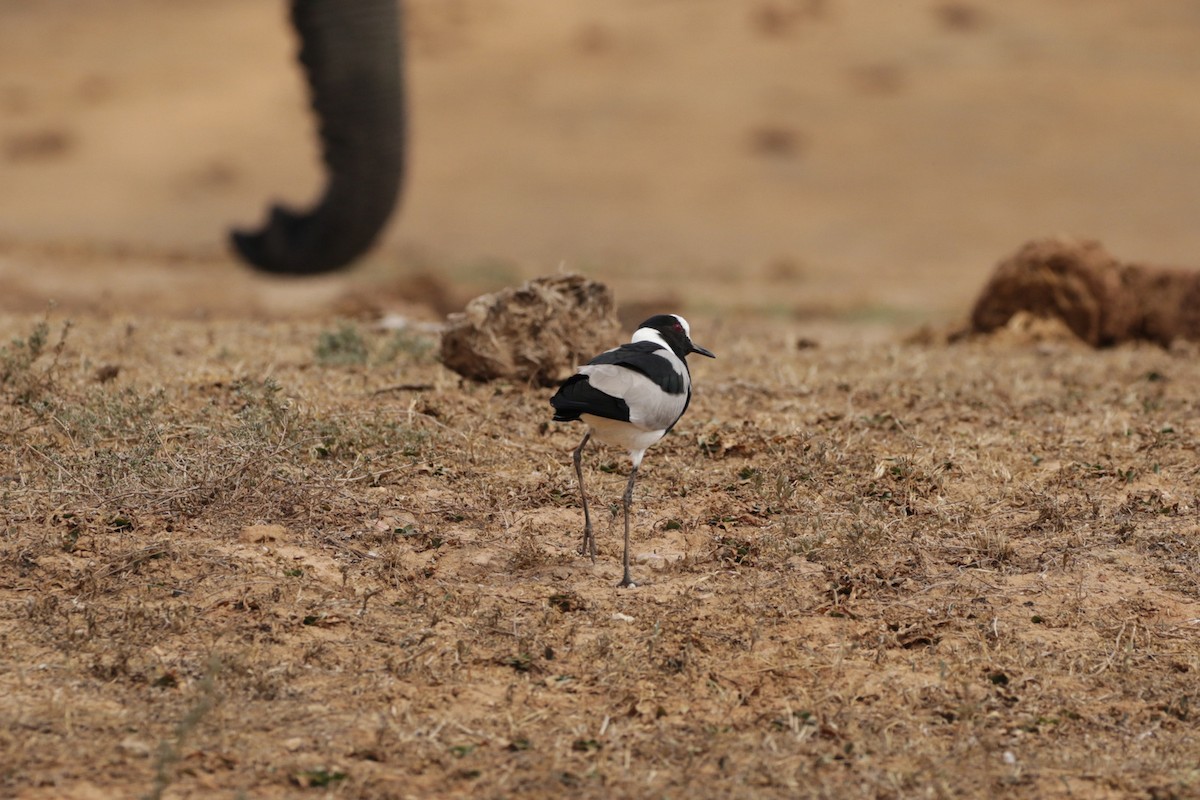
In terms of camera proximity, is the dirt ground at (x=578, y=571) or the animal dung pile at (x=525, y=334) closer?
the dirt ground at (x=578, y=571)

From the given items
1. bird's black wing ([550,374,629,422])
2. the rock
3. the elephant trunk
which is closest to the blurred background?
the elephant trunk

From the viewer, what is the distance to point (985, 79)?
27.1 m

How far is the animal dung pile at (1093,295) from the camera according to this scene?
916 centimetres

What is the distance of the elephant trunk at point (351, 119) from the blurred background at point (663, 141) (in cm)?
426

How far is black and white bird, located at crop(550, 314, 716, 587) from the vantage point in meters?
4.37

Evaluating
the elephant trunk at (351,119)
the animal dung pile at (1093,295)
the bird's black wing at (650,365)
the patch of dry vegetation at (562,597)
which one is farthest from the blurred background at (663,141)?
the bird's black wing at (650,365)

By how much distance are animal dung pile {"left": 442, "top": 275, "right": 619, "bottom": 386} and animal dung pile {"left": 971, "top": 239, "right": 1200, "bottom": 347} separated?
12.7 feet

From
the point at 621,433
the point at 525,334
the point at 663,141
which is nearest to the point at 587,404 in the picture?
the point at 621,433

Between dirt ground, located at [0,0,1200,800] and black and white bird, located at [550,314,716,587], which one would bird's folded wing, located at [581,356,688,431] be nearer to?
black and white bird, located at [550,314,716,587]

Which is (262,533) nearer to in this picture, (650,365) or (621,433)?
(621,433)

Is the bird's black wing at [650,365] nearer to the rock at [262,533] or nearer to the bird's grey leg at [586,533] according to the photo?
the bird's grey leg at [586,533]

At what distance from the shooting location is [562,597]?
436 cm

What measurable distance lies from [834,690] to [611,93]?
24.7 m

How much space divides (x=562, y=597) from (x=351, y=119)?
505 centimetres
